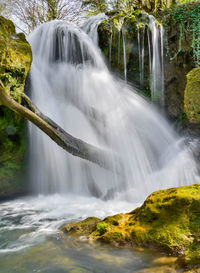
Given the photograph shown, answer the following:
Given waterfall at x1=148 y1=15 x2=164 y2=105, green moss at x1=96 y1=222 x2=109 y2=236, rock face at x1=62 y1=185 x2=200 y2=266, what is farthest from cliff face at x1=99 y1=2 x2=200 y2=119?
green moss at x1=96 y1=222 x2=109 y2=236

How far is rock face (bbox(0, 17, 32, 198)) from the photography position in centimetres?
471

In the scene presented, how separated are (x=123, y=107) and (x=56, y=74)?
92.2 inches

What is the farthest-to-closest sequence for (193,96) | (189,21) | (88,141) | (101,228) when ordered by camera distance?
(189,21)
(88,141)
(193,96)
(101,228)

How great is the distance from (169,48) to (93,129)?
431cm

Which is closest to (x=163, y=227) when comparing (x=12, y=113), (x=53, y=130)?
(x=53, y=130)

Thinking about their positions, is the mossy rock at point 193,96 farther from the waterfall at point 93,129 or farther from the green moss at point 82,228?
the green moss at point 82,228

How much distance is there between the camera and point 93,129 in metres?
6.52

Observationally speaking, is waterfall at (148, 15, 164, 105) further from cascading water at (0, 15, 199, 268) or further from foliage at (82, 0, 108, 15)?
foliage at (82, 0, 108, 15)

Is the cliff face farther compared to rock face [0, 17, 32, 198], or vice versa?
the cliff face

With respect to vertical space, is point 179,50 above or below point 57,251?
above

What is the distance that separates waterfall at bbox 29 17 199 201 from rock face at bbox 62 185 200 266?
258 cm

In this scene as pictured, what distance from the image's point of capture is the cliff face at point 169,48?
25.9 ft

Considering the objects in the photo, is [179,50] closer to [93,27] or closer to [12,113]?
[93,27]

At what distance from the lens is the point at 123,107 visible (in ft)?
23.7
